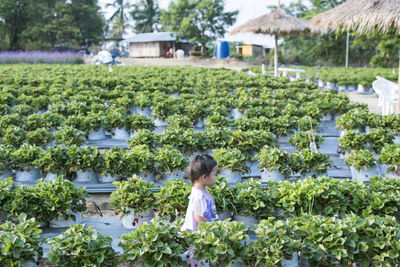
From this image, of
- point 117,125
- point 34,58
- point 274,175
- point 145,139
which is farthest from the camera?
point 34,58

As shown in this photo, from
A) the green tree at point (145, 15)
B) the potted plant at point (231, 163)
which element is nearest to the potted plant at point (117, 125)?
the potted plant at point (231, 163)

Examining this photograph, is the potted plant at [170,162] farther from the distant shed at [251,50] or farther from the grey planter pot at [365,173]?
the distant shed at [251,50]

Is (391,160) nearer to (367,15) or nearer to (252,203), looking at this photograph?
(252,203)

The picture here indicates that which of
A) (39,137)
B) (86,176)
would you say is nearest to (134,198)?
(86,176)

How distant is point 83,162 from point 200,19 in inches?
1173

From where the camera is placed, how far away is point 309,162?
476 centimetres

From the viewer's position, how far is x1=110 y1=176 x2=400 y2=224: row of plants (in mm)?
3568

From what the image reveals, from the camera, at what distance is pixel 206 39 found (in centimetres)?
3338

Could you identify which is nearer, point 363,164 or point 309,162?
point 309,162

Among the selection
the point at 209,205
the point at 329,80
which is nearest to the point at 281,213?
the point at 209,205

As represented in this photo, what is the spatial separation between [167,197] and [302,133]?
280cm

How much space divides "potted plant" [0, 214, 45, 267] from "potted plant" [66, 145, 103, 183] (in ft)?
5.68

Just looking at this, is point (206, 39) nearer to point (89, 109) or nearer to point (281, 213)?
point (89, 109)

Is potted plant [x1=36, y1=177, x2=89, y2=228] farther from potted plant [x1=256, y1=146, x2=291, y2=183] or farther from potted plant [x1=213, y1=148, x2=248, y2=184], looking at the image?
potted plant [x1=256, y1=146, x2=291, y2=183]
